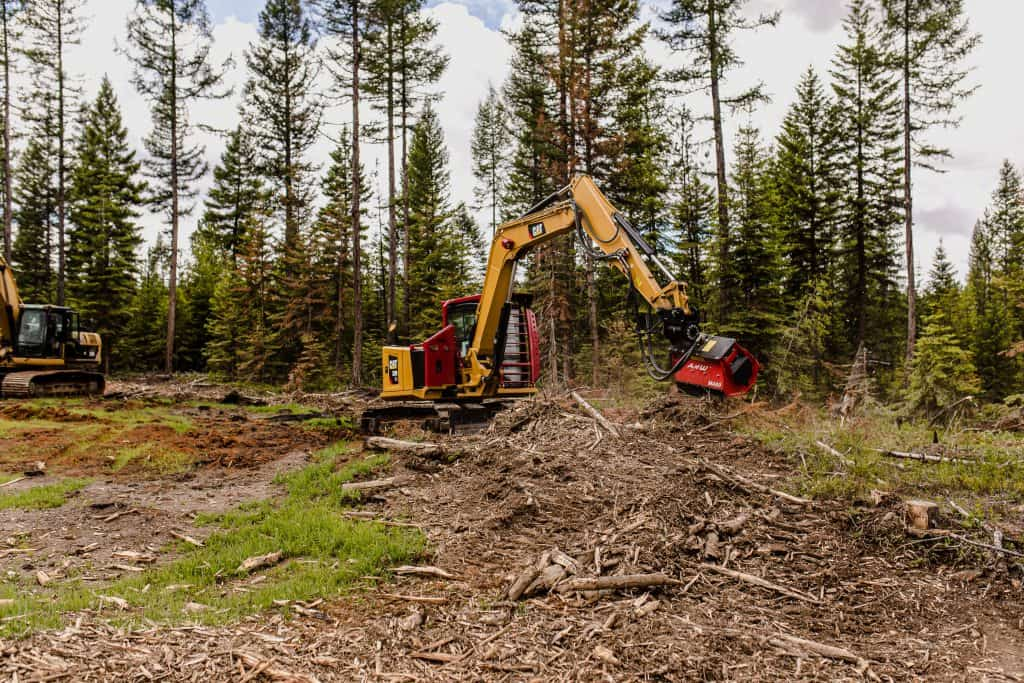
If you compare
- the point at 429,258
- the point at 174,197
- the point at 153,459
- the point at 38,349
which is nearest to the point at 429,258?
the point at 429,258

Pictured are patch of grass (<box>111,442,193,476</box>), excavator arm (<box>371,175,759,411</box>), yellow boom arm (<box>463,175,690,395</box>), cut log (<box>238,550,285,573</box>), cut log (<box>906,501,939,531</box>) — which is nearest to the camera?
cut log (<box>906,501,939,531</box>)

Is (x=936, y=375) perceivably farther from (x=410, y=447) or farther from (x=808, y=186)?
(x=410, y=447)

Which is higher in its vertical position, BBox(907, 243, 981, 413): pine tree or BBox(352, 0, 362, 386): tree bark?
BBox(352, 0, 362, 386): tree bark

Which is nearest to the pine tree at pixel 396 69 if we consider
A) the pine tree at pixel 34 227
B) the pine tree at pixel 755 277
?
the pine tree at pixel 755 277

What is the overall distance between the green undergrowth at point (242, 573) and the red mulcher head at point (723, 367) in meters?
4.10

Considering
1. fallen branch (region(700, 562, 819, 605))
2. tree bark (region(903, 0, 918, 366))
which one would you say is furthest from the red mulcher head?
tree bark (region(903, 0, 918, 366))

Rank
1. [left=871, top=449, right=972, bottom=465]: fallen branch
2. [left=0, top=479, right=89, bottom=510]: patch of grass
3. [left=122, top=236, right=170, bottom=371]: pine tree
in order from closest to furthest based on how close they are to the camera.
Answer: [left=871, top=449, right=972, bottom=465]: fallen branch, [left=0, top=479, right=89, bottom=510]: patch of grass, [left=122, top=236, right=170, bottom=371]: pine tree

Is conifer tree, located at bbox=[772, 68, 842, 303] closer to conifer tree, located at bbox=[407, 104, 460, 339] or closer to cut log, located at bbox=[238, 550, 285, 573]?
conifer tree, located at bbox=[407, 104, 460, 339]

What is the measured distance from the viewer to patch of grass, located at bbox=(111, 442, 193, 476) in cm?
908

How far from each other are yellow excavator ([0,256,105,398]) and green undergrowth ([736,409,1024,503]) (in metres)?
18.4

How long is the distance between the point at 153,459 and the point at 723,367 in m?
8.82

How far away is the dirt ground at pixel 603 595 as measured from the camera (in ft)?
11.6

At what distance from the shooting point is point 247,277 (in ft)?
86.8

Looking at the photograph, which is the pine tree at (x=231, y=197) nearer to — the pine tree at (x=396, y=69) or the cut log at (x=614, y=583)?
the pine tree at (x=396, y=69)
